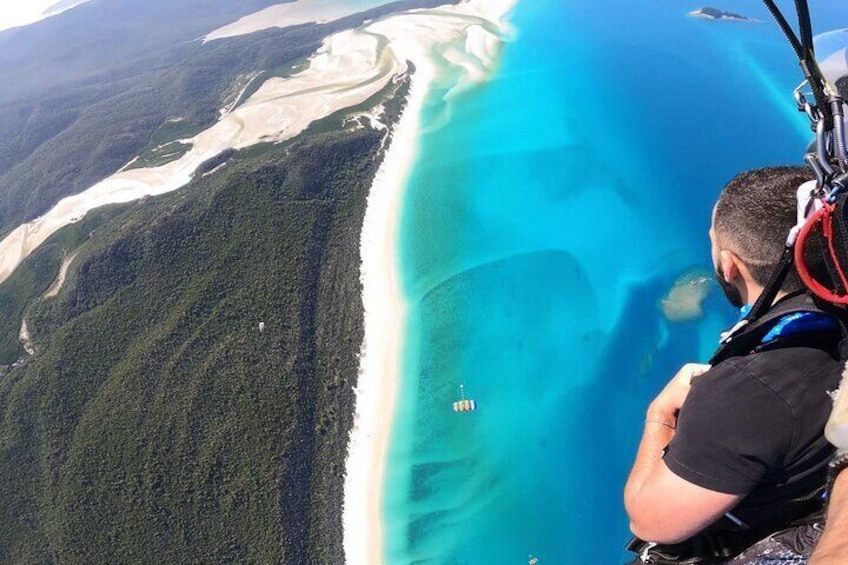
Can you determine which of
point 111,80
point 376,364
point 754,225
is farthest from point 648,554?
point 111,80

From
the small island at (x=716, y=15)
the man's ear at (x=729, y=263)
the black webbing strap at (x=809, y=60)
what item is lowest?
the small island at (x=716, y=15)

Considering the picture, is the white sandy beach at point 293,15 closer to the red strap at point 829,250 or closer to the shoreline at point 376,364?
the shoreline at point 376,364

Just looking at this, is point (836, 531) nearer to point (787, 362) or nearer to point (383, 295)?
point (787, 362)

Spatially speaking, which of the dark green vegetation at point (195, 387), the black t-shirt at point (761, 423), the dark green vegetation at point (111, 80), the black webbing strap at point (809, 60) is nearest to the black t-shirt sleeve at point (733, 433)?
the black t-shirt at point (761, 423)

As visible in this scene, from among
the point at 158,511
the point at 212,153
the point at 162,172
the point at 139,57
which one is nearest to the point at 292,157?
the point at 212,153

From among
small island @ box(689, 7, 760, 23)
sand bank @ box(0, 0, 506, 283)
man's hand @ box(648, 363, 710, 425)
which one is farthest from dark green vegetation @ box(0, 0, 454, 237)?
man's hand @ box(648, 363, 710, 425)

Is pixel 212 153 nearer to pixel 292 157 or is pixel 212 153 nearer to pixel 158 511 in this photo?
pixel 292 157
